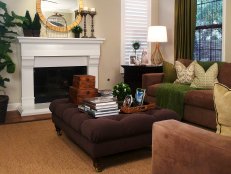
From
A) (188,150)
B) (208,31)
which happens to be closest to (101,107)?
(188,150)

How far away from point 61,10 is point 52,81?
4.25 feet

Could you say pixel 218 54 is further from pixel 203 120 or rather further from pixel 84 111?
pixel 84 111

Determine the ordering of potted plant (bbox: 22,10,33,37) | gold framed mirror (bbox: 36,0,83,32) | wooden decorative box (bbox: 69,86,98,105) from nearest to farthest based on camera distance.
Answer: wooden decorative box (bbox: 69,86,98,105), potted plant (bbox: 22,10,33,37), gold framed mirror (bbox: 36,0,83,32)

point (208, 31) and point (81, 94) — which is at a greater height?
point (208, 31)

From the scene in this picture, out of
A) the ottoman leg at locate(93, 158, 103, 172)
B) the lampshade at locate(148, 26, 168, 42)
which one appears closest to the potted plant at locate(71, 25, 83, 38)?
the lampshade at locate(148, 26, 168, 42)

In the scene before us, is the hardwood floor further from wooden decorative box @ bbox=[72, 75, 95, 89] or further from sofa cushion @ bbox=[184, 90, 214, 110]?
sofa cushion @ bbox=[184, 90, 214, 110]

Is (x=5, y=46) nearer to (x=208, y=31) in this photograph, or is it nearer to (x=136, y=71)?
(x=136, y=71)

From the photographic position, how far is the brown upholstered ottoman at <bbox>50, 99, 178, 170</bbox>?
237cm

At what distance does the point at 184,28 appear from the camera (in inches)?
210

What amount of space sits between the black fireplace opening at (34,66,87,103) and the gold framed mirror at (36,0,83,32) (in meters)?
0.75

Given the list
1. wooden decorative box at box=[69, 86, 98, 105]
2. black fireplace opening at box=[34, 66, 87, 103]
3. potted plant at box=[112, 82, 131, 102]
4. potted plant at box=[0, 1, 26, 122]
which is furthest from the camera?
black fireplace opening at box=[34, 66, 87, 103]

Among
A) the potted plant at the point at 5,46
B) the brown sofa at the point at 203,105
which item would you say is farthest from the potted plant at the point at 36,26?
the brown sofa at the point at 203,105

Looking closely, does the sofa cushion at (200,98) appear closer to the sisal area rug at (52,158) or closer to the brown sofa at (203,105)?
the brown sofa at (203,105)

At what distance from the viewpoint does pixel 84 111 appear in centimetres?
283
